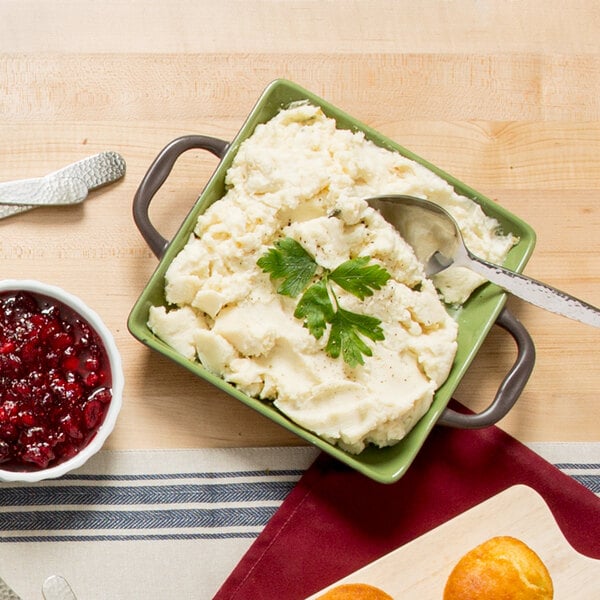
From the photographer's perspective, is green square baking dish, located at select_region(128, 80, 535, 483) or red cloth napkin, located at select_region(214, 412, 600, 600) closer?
green square baking dish, located at select_region(128, 80, 535, 483)

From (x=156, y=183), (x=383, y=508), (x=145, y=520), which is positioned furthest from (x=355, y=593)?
(x=156, y=183)

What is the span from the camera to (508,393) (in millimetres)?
2771

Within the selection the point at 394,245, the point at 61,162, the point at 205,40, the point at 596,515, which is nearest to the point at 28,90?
the point at 61,162

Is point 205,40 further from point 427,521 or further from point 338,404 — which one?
point 427,521

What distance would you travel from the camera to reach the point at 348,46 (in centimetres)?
310

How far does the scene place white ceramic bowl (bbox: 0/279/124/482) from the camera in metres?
2.64

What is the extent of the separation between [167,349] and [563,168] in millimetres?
1482

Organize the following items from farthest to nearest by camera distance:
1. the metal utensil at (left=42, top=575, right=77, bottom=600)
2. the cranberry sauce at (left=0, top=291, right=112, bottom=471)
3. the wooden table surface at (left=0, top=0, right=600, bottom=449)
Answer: the wooden table surface at (left=0, top=0, right=600, bottom=449) → the metal utensil at (left=42, top=575, right=77, bottom=600) → the cranberry sauce at (left=0, top=291, right=112, bottom=471)

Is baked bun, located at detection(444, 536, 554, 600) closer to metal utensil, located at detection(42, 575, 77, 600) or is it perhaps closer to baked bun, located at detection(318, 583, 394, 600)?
baked bun, located at detection(318, 583, 394, 600)

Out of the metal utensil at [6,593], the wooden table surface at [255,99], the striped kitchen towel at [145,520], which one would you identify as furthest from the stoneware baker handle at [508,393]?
the metal utensil at [6,593]

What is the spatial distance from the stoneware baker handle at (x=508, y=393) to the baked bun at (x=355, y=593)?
54 cm

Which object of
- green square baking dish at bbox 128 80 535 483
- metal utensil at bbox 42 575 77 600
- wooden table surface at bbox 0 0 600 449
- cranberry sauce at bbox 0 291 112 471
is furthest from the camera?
wooden table surface at bbox 0 0 600 449

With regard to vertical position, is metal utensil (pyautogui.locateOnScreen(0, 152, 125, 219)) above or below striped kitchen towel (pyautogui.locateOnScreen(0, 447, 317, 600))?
above

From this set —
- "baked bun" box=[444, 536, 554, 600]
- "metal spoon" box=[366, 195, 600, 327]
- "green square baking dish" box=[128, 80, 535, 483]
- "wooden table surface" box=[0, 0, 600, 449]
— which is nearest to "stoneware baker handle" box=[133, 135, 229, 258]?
"green square baking dish" box=[128, 80, 535, 483]
